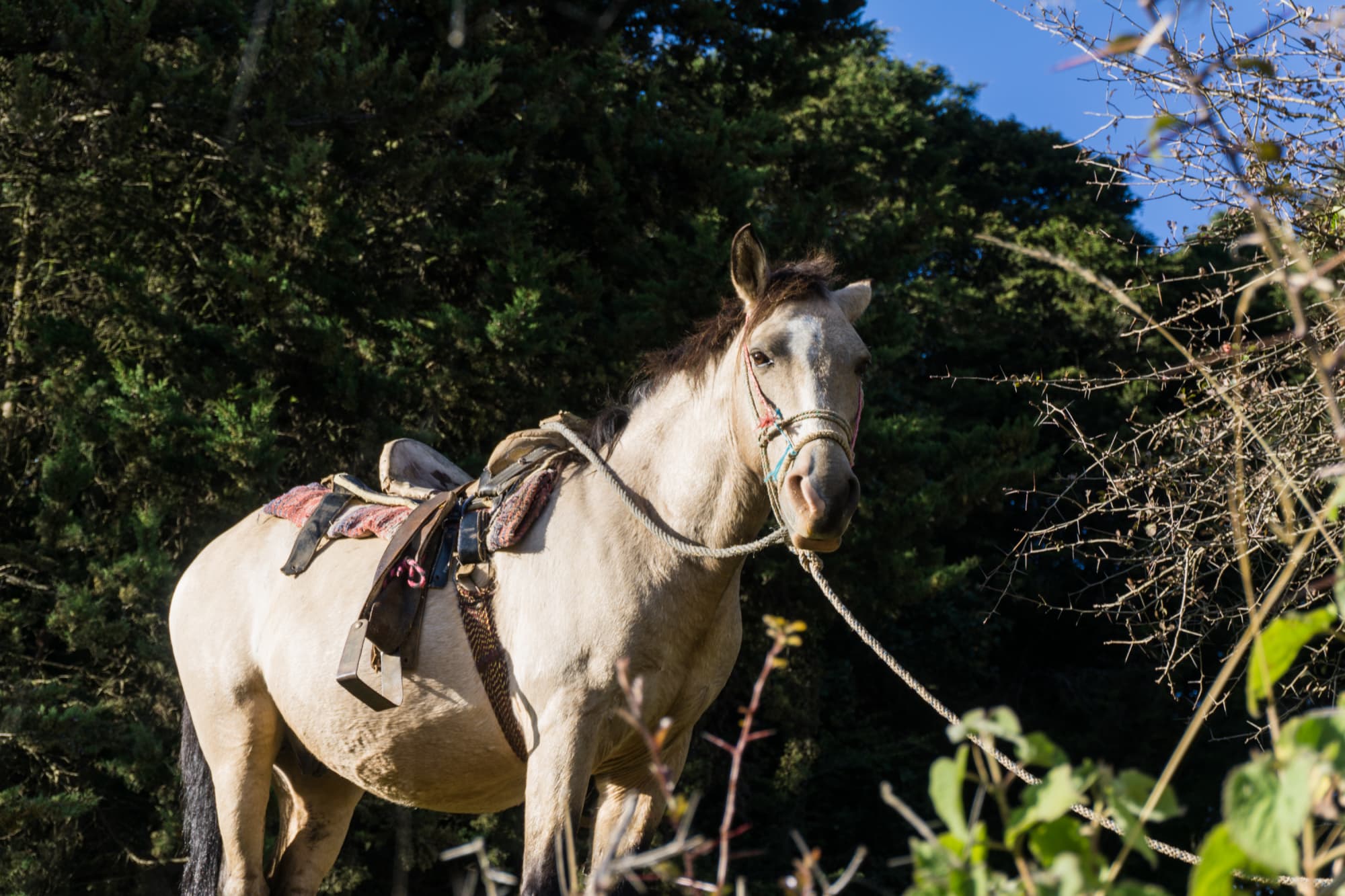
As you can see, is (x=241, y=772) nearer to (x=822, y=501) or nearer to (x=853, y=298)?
(x=822, y=501)

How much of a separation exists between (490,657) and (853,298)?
4.47 ft

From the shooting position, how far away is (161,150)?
323 inches

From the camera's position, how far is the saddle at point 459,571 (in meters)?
3.09

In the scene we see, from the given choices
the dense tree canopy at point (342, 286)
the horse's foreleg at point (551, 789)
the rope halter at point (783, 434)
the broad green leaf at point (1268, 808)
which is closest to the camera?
the broad green leaf at point (1268, 808)

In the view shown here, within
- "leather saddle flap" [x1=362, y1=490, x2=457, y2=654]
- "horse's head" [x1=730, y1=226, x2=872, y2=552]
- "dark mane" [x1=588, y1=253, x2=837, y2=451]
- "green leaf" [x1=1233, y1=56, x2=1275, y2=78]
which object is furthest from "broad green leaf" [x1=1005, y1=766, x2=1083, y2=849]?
"leather saddle flap" [x1=362, y1=490, x2=457, y2=654]

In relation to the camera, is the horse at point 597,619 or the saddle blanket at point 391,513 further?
the saddle blanket at point 391,513

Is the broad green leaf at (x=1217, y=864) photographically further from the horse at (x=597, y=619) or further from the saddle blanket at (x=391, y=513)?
the saddle blanket at (x=391, y=513)

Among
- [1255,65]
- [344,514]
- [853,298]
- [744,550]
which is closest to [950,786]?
[1255,65]

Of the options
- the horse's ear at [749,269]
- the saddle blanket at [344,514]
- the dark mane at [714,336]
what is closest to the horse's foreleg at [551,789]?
the dark mane at [714,336]

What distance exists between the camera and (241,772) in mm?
3656

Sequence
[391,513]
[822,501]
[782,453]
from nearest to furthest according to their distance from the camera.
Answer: [822,501], [782,453], [391,513]

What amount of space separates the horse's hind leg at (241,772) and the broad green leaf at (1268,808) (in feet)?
10.9

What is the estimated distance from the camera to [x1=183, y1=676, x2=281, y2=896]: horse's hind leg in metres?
3.62

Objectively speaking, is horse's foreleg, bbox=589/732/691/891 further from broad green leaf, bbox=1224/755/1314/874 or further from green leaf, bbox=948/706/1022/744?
broad green leaf, bbox=1224/755/1314/874
